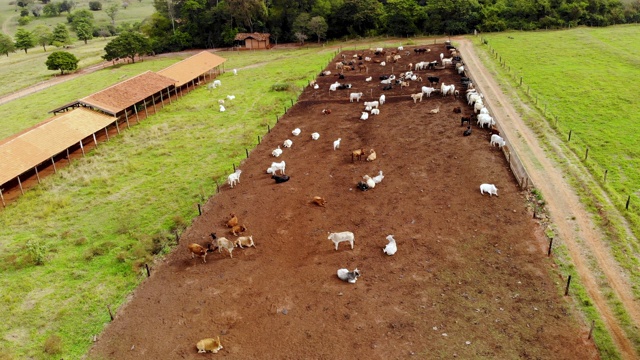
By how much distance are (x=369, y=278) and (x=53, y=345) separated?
12563 millimetres

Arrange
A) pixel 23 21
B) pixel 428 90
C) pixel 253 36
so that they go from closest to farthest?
pixel 428 90 → pixel 253 36 → pixel 23 21

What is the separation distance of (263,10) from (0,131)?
172ft

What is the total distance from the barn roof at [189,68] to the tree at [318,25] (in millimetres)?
22304

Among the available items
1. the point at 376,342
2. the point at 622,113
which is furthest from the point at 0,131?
the point at 622,113

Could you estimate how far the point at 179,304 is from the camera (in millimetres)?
18875

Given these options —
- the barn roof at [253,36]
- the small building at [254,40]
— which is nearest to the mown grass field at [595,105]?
the small building at [254,40]

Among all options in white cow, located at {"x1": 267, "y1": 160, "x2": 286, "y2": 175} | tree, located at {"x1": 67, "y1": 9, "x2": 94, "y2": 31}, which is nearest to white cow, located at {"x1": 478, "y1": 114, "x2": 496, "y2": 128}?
white cow, located at {"x1": 267, "y1": 160, "x2": 286, "y2": 175}

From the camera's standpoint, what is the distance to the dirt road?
55.4 feet

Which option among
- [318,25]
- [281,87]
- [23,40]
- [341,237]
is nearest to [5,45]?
[23,40]

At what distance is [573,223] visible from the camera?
22.2m

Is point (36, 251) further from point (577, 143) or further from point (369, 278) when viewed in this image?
point (577, 143)

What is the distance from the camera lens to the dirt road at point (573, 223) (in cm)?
1688

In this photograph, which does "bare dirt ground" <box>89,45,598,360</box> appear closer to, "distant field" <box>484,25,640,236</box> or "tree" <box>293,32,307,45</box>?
"distant field" <box>484,25,640,236</box>

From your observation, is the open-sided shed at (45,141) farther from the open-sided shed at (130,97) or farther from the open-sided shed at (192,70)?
the open-sided shed at (192,70)
